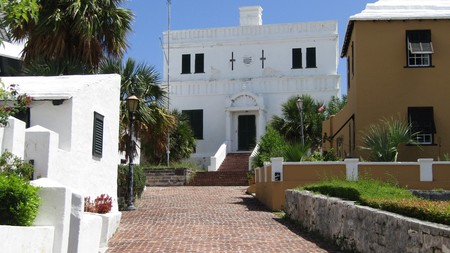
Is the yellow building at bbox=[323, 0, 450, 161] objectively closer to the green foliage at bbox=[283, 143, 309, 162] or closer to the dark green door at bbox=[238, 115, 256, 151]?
the green foliage at bbox=[283, 143, 309, 162]

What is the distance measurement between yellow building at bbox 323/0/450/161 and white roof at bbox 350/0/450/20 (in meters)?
0.03

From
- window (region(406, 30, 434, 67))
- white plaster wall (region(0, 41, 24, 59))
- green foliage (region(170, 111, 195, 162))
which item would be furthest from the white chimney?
window (region(406, 30, 434, 67))

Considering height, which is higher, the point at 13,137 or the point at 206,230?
the point at 13,137

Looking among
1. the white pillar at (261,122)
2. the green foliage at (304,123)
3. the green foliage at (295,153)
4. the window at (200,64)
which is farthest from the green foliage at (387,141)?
the window at (200,64)

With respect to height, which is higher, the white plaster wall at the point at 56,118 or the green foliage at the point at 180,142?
the green foliage at the point at 180,142

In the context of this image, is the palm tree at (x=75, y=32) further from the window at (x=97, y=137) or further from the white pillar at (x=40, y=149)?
the white pillar at (x=40, y=149)

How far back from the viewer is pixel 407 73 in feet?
68.8

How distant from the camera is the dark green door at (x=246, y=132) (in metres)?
40.8

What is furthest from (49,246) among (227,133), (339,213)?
(227,133)

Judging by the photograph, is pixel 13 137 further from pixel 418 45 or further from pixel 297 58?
pixel 297 58

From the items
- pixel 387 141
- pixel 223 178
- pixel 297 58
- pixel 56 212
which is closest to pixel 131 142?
pixel 387 141

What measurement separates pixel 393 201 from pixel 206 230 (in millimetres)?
5448

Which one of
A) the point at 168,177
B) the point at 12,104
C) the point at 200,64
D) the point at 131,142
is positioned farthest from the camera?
the point at 200,64

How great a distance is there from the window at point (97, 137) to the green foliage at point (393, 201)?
5430 millimetres
